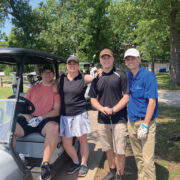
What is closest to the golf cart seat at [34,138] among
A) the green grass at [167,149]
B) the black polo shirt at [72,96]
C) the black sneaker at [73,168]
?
the black polo shirt at [72,96]

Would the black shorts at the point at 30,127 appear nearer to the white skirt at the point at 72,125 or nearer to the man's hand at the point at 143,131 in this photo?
the white skirt at the point at 72,125

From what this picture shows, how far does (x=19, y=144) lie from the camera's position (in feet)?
9.22

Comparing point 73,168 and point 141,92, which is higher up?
point 141,92

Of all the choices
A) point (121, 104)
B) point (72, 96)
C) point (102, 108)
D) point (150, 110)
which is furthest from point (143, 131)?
point (72, 96)

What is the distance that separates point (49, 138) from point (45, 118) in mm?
367

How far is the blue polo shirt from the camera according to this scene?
2348mm

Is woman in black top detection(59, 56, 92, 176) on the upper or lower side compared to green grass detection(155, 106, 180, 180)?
upper

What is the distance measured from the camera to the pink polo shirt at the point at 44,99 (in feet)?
9.91

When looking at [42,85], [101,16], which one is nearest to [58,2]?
[101,16]

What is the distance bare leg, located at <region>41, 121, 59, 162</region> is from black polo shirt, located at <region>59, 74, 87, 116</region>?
0.88 ft

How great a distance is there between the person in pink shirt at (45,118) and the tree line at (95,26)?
5.82m

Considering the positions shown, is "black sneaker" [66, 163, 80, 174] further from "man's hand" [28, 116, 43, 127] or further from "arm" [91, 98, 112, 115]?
"arm" [91, 98, 112, 115]

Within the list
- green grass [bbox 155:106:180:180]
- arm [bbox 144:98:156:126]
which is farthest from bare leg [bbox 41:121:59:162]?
green grass [bbox 155:106:180:180]

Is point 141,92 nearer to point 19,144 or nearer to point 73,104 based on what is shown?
point 73,104
